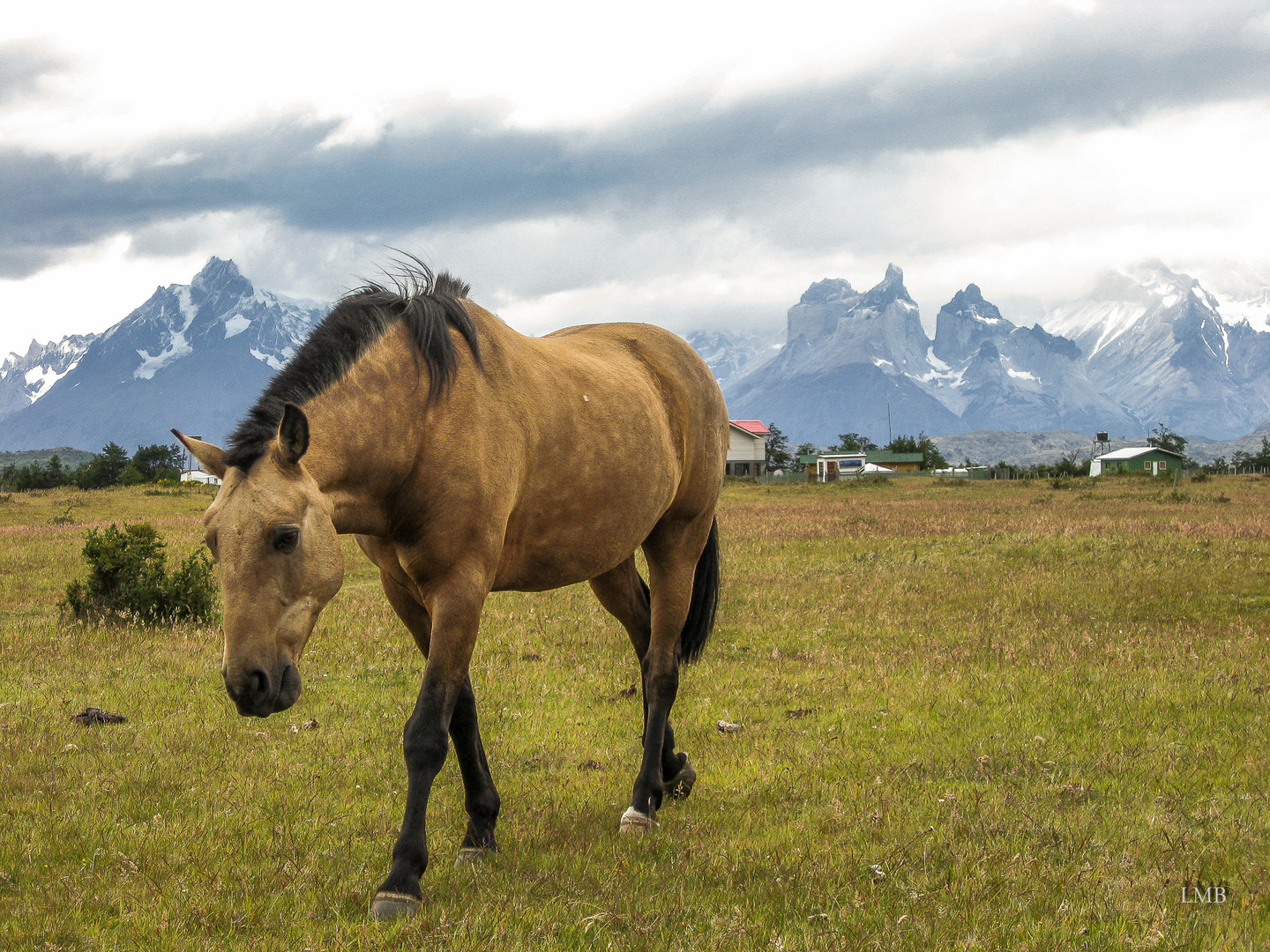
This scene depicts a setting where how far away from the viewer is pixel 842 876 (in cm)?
466

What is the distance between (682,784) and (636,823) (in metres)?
0.80

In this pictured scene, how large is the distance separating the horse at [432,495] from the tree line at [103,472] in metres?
63.4

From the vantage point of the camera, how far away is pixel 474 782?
497 cm

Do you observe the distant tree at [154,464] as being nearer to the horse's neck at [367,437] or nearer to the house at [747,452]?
the house at [747,452]

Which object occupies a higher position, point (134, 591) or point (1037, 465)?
point (1037, 465)

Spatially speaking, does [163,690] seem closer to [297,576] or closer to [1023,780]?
[297,576]

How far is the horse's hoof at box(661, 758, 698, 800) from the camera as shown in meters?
6.20

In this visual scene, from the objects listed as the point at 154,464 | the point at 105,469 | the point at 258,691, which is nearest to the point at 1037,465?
the point at 154,464

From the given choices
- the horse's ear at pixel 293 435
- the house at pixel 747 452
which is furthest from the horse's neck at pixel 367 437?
the house at pixel 747 452

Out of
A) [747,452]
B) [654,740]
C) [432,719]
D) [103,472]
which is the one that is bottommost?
[654,740]

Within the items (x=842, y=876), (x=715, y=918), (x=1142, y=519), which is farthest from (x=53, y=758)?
(x=1142, y=519)

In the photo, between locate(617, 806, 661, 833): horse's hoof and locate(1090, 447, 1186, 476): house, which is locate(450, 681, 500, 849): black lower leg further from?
locate(1090, 447, 1186, 476): house

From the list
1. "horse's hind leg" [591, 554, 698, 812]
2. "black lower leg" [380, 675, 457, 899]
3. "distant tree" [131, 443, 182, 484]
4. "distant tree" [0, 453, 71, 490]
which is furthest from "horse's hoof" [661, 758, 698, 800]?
"distant tree" [131, 443, 182, 484]

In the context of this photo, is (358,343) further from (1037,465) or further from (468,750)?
(1037,465)
